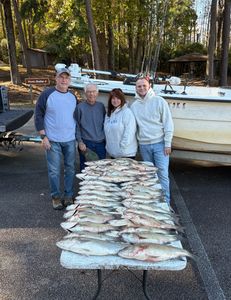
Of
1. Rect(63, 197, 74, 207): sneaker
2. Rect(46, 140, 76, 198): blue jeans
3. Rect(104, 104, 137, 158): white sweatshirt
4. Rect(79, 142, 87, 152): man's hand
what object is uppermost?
Rect(104, 104, 137, 158): white sweatshirt

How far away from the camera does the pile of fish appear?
8.59ft

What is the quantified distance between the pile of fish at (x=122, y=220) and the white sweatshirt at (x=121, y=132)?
2.56ft

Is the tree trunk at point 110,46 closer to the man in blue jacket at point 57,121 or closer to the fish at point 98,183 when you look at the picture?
the man in blue jacket at point 57,121

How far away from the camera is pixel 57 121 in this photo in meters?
4.82

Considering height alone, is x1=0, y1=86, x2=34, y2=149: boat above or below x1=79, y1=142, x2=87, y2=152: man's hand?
below

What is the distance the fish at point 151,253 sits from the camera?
2549 millimetres

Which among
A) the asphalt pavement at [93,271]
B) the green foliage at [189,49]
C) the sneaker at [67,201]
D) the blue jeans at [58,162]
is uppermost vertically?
the green foliage at [189,49]

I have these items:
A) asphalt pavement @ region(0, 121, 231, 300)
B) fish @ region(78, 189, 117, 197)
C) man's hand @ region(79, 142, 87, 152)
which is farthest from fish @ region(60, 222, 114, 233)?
man's hand @ region(79, 142, 87, 152)

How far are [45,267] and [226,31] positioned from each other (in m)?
16.0

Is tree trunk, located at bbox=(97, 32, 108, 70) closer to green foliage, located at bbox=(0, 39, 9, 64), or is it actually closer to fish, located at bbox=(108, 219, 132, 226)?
fish, located at bbox=(108, 219, 132, 226)

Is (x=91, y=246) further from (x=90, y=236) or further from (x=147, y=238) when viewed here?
(x=147, y=238)

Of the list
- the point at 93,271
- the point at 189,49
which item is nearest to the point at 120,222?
the point at 93,271

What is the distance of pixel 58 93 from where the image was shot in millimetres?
4785

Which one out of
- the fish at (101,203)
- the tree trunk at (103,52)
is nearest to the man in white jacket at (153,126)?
the fish at (101,203)
